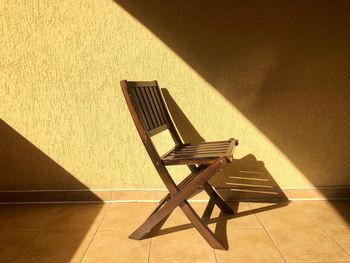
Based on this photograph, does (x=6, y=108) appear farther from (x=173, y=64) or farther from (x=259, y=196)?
(x=259, y=196)

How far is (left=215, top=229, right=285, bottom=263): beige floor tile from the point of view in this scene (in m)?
1.81

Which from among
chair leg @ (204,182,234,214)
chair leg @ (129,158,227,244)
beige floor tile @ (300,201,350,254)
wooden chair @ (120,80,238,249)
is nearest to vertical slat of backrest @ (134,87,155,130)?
wooden chair @ (120,80,238,249)

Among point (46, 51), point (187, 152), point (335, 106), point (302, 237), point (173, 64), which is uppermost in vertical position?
point (46, 51)

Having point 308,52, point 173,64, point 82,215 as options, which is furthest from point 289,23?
point 82,215

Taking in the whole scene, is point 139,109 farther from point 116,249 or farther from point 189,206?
point 116,249

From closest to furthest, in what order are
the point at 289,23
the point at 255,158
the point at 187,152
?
the point at 187,152 < the point at 289,23 < the point at 255,158

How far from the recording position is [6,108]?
249cm

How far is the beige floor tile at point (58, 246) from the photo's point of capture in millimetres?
1844

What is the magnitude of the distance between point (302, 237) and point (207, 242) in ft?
1.93

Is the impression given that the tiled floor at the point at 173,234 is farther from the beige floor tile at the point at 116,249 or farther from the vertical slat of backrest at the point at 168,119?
the vertical slat of backrest at the point at 168,119

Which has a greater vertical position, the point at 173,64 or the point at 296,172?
the point at 173,64

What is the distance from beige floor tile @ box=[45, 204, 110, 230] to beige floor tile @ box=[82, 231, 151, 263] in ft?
0.62

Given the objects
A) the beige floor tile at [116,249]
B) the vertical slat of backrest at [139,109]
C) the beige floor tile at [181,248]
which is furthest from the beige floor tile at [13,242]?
the vertical slat of backrest at [139,109]

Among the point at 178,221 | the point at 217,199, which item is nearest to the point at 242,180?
the point at 217,199
